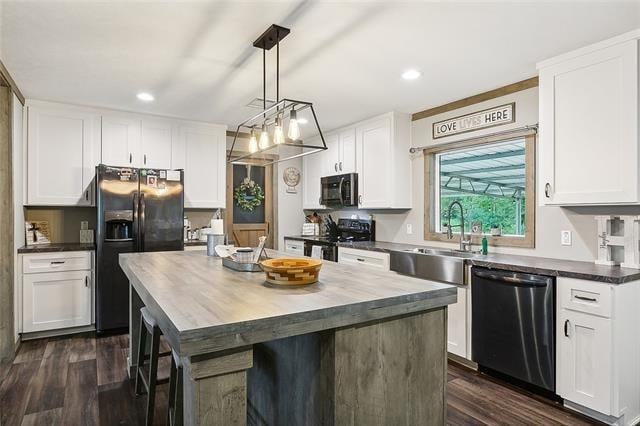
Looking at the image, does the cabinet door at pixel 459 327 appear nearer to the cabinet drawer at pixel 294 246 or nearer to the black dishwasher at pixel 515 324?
the black dishwasher at pixel 515 324

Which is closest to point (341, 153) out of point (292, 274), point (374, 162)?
point (374, 162)

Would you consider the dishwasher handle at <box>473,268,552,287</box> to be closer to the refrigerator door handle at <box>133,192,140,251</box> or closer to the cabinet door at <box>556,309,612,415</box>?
the cabinet door at <box>556,309,612,415</box>

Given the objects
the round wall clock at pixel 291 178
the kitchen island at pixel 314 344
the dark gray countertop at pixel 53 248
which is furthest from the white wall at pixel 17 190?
the round wall clock at pixel 291 178

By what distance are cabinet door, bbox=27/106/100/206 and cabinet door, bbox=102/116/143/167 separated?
97 mm

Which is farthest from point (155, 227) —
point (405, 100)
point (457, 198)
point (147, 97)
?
point (457, 198)

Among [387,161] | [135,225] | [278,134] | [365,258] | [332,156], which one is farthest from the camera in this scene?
[332,156]

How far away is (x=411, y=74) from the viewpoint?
3.05m

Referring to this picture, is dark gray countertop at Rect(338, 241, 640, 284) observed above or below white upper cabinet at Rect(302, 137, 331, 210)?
below

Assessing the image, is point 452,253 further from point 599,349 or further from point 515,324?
point 599,349

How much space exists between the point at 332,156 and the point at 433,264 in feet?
7.74

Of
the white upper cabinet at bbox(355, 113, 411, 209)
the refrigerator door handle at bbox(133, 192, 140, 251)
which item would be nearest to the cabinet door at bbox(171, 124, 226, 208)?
the refrigerator door handle at bbox(133, 192, 140, 251)

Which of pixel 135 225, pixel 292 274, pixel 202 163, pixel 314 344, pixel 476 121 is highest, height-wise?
pixel 476 121

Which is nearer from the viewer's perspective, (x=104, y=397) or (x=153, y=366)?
(x=153, y=366)

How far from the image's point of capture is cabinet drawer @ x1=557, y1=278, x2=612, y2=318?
219cm
